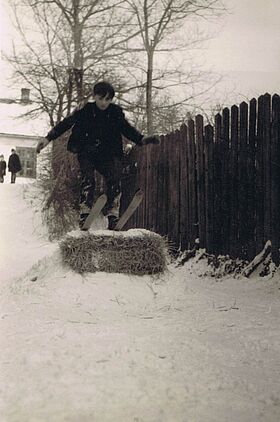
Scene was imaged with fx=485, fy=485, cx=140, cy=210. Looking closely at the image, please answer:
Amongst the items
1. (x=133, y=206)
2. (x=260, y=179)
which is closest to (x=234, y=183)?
(x=260, y=179)

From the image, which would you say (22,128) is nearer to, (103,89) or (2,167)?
(103,89)

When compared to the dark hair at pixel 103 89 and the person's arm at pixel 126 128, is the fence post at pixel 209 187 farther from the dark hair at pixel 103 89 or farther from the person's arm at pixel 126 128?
the dark hair at pixel 103 89

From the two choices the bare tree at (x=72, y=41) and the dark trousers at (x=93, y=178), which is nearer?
the bare tree at (x=72, y=41)

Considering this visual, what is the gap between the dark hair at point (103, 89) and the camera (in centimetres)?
295

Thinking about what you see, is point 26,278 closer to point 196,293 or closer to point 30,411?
point 196,293

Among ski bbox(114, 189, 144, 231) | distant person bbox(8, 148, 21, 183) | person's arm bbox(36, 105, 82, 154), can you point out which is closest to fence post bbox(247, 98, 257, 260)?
ski bbox(114, 189, 144, 231)

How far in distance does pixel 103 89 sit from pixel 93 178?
0.58 metres

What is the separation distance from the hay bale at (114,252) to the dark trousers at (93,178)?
12.3 inches

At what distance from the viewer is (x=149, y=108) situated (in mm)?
3254

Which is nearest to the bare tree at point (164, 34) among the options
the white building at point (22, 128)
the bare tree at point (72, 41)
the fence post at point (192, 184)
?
the bare tree at point (72, 41)

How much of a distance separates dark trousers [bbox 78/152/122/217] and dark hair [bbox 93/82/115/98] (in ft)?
1.31

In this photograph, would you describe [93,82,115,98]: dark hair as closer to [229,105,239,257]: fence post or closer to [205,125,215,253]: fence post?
[229,105,239,257]: fence post

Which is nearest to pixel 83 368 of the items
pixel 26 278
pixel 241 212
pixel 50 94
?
pixel 26 278

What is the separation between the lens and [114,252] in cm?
286
